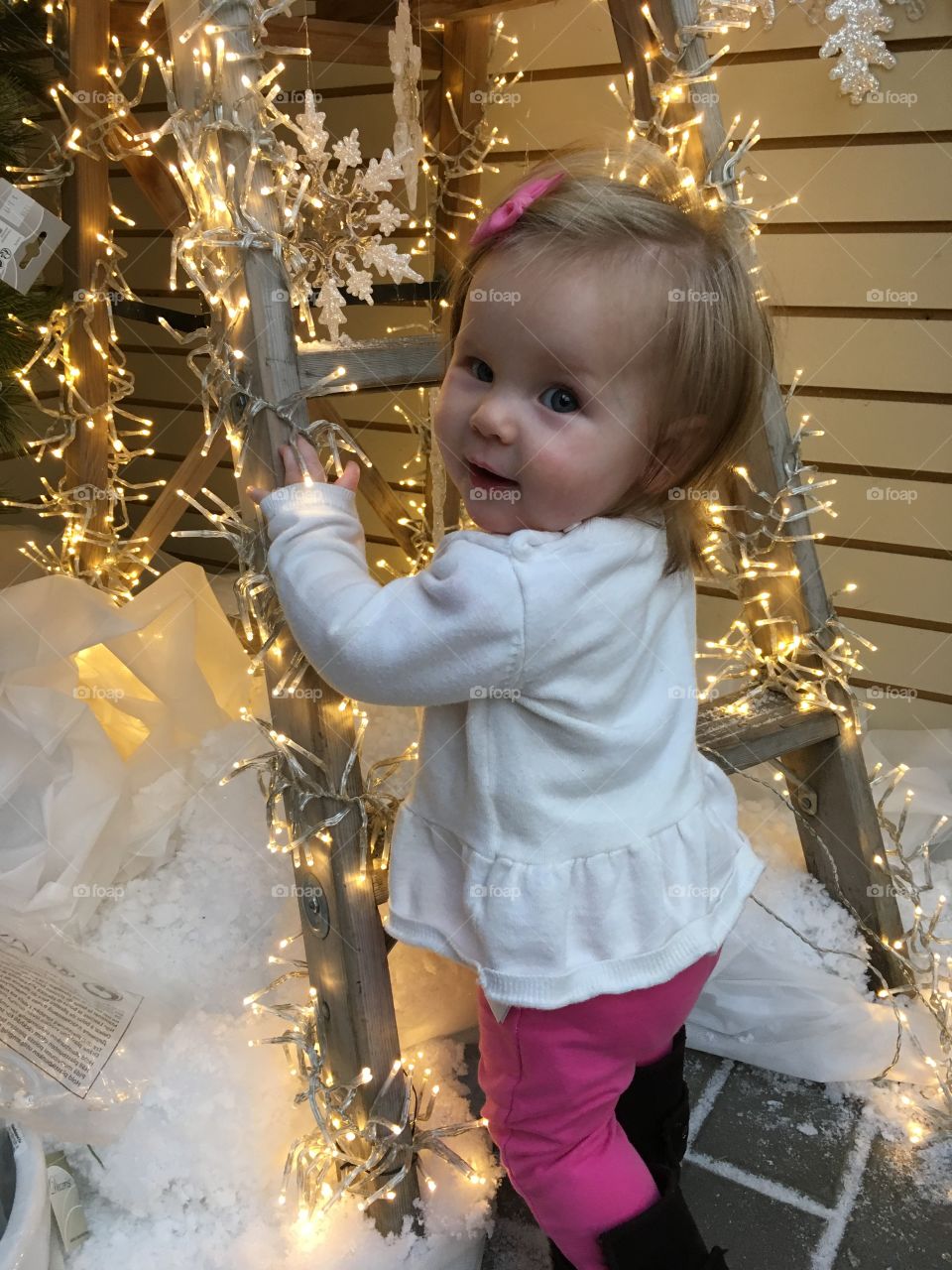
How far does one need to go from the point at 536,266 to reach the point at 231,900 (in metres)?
0.95

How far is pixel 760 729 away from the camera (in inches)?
50.9

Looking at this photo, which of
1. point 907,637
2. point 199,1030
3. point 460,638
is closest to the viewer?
point 460,638

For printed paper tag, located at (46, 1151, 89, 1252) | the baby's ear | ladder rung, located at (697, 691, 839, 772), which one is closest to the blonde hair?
the baby's ear

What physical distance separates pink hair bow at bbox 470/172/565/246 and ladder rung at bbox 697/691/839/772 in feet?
2.20

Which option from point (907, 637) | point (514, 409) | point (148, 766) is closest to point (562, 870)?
point (514, 409)

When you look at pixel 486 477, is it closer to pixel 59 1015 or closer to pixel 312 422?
pixel 312 422

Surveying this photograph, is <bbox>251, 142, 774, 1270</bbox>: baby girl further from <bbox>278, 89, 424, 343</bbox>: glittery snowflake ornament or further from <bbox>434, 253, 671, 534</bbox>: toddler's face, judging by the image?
<bbox>278, 89, 424, 343</bbox>: glittery snowflake ornament

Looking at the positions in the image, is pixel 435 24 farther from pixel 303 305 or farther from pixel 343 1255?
pixel 343 1255

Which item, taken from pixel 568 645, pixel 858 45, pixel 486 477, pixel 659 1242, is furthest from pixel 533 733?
pixel 858 45

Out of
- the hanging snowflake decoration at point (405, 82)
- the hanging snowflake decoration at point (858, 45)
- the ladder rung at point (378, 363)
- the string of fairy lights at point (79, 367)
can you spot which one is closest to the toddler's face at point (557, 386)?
the ladder rung at point (378, 363)

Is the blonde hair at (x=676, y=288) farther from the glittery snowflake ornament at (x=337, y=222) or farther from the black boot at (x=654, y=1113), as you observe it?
the black boot at (x=654, y=1113)

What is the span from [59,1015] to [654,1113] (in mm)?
621

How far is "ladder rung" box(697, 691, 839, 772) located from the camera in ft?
4.12

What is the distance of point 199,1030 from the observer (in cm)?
117
